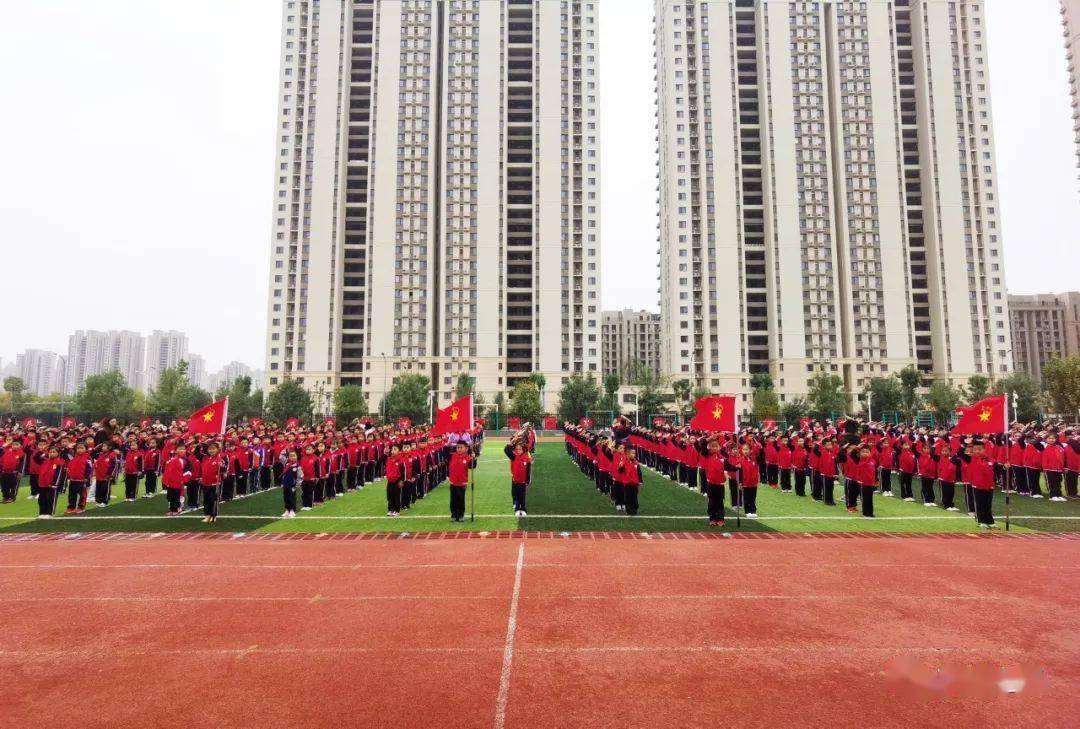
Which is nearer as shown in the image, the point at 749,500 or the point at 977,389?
Answer: the point at 749,500

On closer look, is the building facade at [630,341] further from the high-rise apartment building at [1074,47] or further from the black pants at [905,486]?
the black pants at [905,486]

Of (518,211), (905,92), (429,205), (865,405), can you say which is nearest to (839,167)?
(905,92)

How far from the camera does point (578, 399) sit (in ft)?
231

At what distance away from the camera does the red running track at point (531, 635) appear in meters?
4.93

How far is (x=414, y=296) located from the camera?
81875mm

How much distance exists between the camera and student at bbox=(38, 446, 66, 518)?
44.9 ft

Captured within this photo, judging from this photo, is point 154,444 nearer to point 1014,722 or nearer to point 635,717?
point 635,717

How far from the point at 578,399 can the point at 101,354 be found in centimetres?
11770

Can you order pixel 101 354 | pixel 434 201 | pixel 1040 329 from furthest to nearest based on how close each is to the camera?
pixel 1040 329 → pixel 101 354 → pixel 434 201

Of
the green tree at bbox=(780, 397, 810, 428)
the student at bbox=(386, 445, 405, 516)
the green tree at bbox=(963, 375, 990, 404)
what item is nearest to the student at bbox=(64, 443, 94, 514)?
the student at bbox=(386, 445, 405, 516)

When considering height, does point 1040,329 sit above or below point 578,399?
above

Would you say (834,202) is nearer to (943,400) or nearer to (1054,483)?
(943,400)

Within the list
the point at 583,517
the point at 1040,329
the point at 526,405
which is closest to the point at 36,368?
the point at 526,405

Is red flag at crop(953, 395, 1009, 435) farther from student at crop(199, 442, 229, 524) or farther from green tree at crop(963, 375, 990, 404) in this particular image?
green tree at crop(963, 375, 990, 404)
